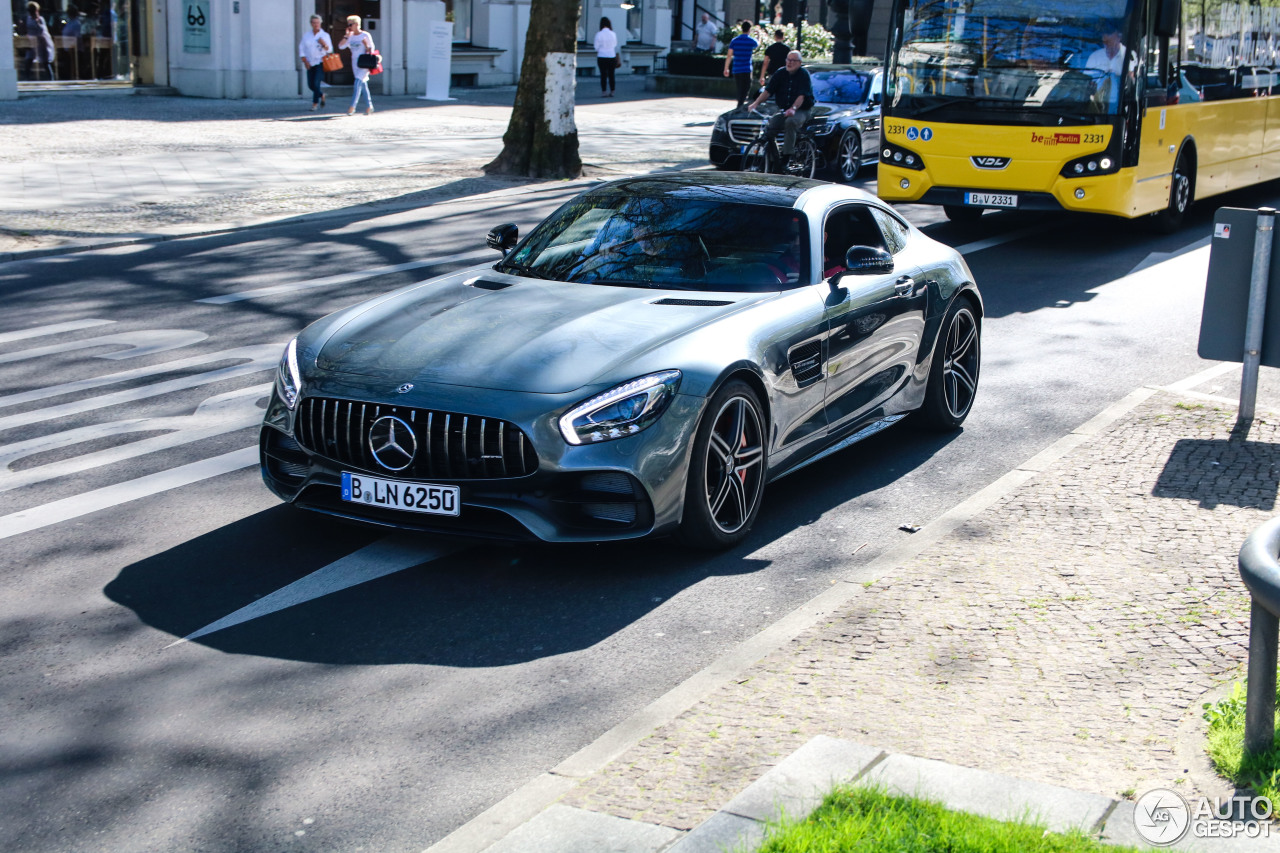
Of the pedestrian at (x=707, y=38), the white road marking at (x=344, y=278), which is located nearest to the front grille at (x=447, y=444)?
the white road marking at (x=344, y=278)

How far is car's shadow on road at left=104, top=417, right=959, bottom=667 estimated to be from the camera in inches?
207

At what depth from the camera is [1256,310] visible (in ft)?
26.1

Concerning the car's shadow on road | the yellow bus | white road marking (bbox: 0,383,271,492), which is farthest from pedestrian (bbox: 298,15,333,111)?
the car's shadow on road

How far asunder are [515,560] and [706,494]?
83cm

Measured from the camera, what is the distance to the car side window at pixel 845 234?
7277 millimetres

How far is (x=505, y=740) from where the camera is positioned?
14.8 feet

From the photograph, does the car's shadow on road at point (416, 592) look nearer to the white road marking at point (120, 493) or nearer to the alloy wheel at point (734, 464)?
the alloy wheel at point (734, 464)

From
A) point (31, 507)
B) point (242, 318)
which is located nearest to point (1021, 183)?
point (242, 318)

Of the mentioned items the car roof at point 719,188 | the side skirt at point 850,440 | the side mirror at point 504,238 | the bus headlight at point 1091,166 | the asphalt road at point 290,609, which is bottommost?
the asphalt road at point 290,609

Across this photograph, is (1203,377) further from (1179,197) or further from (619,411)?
(1179,197)

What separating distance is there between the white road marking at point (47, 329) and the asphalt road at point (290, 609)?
0.05m

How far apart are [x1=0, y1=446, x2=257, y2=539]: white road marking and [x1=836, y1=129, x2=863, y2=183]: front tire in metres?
15.1

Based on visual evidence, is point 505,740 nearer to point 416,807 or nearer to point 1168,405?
point 416,807

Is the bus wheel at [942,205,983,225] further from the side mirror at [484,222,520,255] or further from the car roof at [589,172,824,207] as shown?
the side mirror at [484,222,520,255]
